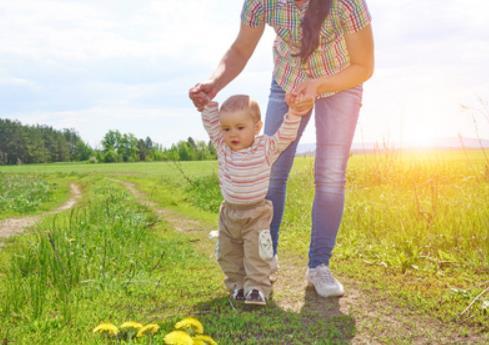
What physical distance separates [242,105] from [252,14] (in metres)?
0.78

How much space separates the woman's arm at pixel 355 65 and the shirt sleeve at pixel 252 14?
64 centimetres

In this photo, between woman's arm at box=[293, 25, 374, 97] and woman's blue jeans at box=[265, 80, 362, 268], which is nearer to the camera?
woman's arm at box=[293, 25, 374, 97]

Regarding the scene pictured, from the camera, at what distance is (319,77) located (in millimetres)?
3199

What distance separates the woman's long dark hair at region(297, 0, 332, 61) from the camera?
9.78 ft

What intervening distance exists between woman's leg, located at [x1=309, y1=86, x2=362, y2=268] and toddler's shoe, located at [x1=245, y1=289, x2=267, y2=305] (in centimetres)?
61

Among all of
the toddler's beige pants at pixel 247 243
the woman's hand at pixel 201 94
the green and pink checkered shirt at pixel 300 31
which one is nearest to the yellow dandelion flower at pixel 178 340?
the toddler's beige pants at pixel 247 243

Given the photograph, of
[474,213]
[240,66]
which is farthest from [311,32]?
[474,213]

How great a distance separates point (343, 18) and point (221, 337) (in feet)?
6.41

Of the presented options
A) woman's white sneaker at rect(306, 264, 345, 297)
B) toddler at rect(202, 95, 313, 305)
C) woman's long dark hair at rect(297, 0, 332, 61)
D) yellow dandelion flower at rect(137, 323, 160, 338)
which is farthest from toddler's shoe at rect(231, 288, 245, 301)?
woman's long dark hair at rect(297, 0, 332, 61)

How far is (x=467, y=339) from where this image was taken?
8.69 ft

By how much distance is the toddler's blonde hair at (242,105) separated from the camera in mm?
2964

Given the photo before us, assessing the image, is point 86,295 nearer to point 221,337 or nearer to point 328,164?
point 221,337

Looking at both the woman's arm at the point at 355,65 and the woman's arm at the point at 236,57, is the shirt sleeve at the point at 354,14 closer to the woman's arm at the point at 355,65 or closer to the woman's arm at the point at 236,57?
the woman's arm at the point at 355,65

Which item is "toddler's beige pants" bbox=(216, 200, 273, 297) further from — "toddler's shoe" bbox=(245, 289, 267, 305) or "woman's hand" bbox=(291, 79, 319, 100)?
"woman's hand" bbox=(291, 79, 319, 100)
